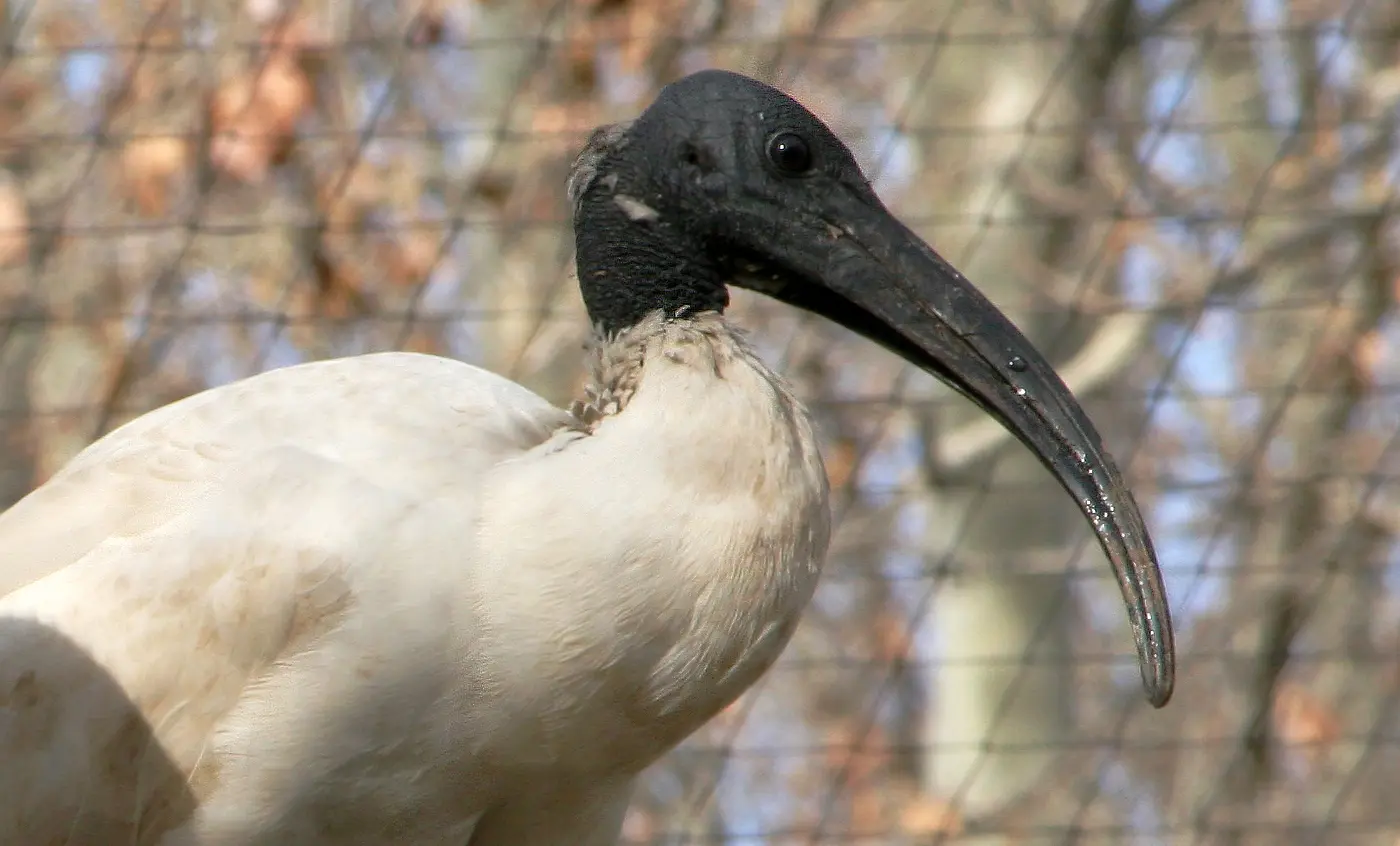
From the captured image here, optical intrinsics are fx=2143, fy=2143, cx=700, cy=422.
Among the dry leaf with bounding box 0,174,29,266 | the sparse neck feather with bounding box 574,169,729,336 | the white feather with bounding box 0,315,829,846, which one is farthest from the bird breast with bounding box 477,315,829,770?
the dry leaf with bounding box 0,174,29,266

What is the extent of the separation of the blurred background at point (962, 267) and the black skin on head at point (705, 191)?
2.47m

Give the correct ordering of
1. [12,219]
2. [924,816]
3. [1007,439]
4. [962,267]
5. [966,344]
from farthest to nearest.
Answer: [924,816] < [12,219] < [1007,439] < [962,267] < [966,344]

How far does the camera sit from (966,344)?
102 inches

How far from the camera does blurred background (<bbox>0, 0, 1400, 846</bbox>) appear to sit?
605 cm

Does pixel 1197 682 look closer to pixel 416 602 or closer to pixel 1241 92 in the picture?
pixel 1241 92

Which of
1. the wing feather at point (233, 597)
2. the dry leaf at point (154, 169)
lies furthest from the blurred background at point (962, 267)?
the wing feather at point (233, 597)

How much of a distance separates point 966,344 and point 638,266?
416 mm

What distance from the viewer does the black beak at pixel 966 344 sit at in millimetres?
2504

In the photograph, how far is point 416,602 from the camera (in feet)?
7.74

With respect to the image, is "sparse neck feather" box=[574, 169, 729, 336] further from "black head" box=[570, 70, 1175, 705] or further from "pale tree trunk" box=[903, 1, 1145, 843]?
"pale tree trunk" box=[903, 1, 1145, 843]

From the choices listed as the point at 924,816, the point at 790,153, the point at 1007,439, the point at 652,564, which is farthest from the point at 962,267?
the point at 652,564

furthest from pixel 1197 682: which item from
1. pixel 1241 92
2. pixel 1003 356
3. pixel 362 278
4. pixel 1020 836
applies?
pixel 1003 356

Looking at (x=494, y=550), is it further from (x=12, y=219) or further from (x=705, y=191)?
(x=12, y=219)

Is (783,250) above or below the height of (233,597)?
above
